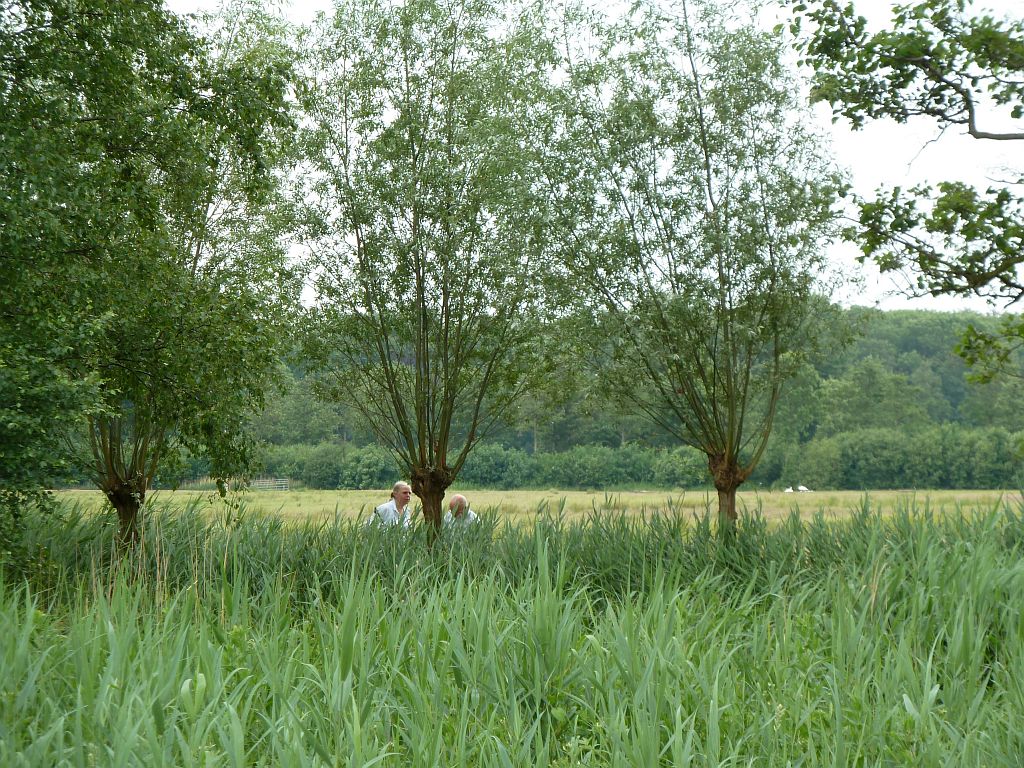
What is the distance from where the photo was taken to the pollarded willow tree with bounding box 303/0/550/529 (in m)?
12.4

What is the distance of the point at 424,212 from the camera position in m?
12.4

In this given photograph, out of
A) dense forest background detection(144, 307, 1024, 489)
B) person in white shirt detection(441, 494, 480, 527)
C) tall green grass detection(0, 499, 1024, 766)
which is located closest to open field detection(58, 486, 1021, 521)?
person in white shirt detection(441, 494, 480, 527)

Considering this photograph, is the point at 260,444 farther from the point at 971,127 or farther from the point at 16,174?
the point at 971,127

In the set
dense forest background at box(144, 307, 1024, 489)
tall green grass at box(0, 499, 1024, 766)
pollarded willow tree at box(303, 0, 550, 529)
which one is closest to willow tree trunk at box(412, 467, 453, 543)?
pollarded willow tree at box(303, 0, 550, 529)

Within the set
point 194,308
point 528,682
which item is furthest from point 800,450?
point 528,682

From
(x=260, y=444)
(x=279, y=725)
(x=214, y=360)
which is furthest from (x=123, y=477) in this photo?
(x=279, y=725)

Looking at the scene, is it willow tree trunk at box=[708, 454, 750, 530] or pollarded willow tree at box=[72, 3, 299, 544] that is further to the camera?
willow tree trunk at box=[708, 454, 750, 530]

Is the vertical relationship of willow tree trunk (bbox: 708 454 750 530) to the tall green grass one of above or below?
above

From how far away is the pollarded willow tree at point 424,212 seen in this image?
12.4 m

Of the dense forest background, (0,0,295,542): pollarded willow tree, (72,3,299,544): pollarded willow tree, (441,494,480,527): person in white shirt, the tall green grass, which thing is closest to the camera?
the tall green grass

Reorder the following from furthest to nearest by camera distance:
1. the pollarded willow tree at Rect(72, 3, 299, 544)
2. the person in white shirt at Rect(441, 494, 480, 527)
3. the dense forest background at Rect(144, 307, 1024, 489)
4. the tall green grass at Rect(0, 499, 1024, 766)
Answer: the dense forest background at Rect(144, 307, 1024, 489)
the person in white shirt at Rect(441, 494, 480, 527)
the pollarded willow tree at Rect(72, 3, 299, 544)
the tall green grass at Rect(0, 499, 1024, 766)

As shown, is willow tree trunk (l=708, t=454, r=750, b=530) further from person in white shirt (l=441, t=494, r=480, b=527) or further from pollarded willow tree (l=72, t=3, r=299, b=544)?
pollarded willow tree (l=72, t=3, r=299, b=544)

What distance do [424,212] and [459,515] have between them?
15.8 feet

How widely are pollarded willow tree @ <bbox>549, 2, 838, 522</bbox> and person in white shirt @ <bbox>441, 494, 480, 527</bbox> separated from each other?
132 inches
